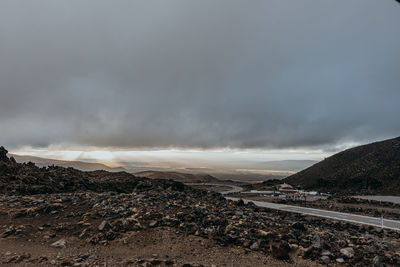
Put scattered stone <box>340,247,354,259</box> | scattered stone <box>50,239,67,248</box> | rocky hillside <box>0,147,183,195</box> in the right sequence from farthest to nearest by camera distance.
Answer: rocky hillside <box>0,147,183,195</box> < scattered stone <box>340,247,354,259</box> < scattered stone <box>50,239,67,248</box>

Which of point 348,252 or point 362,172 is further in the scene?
point 362,172

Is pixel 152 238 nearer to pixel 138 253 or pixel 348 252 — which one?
pixel 138 253

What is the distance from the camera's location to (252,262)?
25.9 ft

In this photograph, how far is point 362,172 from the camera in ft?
216

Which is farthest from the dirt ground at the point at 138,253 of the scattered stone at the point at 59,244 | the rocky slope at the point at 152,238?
the scattered stone at the point at 59,244

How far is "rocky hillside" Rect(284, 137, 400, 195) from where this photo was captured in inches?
2055

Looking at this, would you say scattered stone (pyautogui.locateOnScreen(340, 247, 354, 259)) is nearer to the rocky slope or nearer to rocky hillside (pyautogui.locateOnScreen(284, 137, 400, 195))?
the rocky slope

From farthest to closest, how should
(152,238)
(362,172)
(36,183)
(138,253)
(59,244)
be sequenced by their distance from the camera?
(362,172), (36,183), (152,238), (59,244), (138,253)

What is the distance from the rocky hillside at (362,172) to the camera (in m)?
52.2

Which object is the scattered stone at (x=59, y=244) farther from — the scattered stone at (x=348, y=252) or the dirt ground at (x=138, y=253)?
the scattered stone at (x=348, y=252)

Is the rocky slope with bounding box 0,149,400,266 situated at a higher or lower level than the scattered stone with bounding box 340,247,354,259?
higher

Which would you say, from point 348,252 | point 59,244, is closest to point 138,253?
point 59,244

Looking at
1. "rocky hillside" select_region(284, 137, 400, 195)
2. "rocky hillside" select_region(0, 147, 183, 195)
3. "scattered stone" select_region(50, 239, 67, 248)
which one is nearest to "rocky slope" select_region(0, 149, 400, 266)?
"scattered stone" select_region(50, 239, 67, 248)

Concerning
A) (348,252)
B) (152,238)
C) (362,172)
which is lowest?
(348,252)
